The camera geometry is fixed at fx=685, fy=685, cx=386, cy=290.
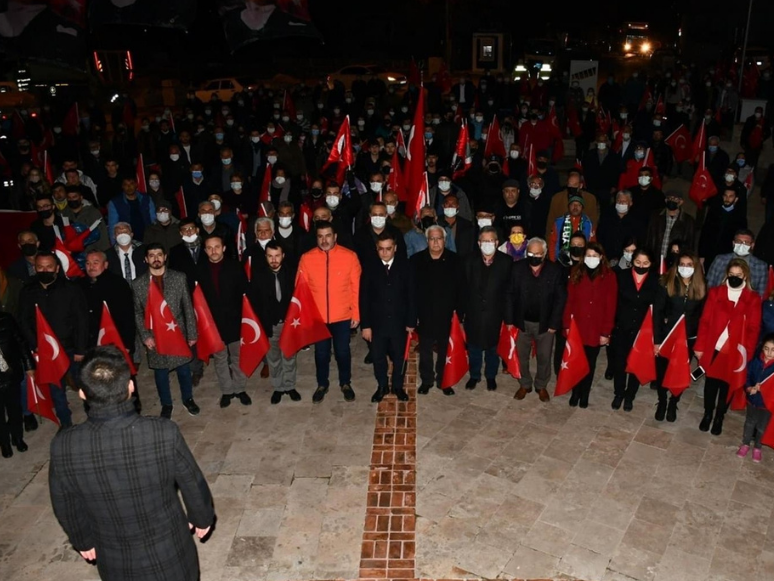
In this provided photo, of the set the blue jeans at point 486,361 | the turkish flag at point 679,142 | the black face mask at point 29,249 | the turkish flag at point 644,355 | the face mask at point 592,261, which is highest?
the turkish flag at point 679,142

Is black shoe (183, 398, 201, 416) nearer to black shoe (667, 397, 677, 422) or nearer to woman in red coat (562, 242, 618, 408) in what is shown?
woman in red coat (562, 242, 618, 408)

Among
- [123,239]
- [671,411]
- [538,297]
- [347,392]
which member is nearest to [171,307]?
[123,239]

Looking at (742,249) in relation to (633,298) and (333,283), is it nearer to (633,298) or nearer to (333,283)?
(633,298)

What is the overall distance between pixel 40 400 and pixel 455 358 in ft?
14.3

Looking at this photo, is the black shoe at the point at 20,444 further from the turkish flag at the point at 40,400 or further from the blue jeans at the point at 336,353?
the blue jeans at the point at 336,353

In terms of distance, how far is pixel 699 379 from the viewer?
26.2 feet

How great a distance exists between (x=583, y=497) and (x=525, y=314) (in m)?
2.01

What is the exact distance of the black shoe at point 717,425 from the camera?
268 inches

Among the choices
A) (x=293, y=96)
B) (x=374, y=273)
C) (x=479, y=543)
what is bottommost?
(x=479, y=543)

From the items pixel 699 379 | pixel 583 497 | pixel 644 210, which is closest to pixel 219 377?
pixel 583 497

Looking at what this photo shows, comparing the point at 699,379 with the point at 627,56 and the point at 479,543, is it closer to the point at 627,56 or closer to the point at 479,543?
the point at 479,543

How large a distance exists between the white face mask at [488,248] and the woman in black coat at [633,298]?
129 centimetres

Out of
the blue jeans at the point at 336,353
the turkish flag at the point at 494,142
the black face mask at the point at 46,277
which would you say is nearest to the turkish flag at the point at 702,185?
the turkish flag at the point at 494,142

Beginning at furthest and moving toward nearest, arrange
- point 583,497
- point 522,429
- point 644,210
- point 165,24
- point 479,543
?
point 644,210, point 165,24, point 522,429, point 583,497, point 479,543
